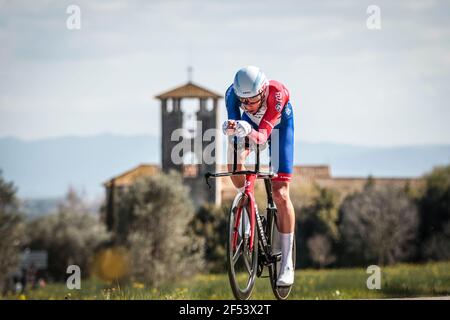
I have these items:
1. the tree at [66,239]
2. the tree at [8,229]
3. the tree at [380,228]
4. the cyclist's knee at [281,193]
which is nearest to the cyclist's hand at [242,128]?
the cyclist's knee at [281,193]

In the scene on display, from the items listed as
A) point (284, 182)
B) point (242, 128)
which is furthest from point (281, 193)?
point (242, 128)

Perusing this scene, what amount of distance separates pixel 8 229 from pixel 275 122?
216 ft

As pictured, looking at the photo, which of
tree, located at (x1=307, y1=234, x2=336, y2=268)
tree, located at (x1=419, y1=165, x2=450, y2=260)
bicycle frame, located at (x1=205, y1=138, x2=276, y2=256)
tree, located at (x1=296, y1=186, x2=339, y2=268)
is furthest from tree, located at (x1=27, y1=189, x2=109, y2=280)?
bicycle frame, located at (x1=205, y1=138, x2=276, y2=256)

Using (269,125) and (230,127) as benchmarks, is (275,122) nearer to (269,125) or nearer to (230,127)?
(269,125)

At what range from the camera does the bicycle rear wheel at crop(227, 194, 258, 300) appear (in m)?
10.2

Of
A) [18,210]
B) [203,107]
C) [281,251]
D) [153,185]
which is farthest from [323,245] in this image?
[281,251]

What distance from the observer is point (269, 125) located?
1060cm

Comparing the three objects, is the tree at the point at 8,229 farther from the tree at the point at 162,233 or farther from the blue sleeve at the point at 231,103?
the blue sleeve at the point at 231,103

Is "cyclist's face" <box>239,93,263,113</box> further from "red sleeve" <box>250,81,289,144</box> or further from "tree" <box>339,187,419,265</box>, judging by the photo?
"tree" <box>339,187,419,265</box>

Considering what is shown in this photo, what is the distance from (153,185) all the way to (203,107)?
6903cm

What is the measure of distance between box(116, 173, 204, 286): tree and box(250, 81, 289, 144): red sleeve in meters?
66.5

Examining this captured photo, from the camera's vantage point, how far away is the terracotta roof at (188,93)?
123 m

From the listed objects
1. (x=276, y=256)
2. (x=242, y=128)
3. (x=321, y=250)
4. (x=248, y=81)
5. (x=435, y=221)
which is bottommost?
(x=321, y=250)
